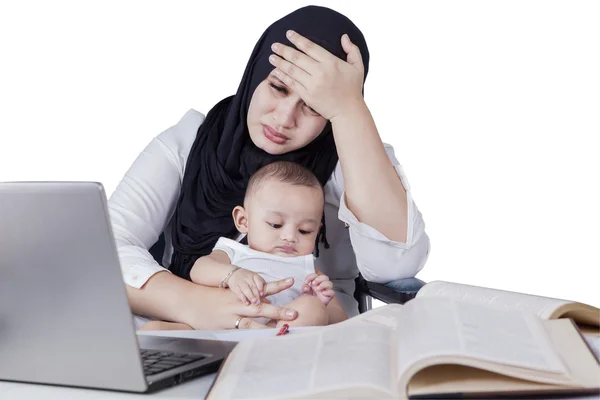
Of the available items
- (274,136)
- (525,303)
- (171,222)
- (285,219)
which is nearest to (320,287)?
(285,219)

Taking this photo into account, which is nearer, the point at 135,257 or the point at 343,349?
the point at 343,349

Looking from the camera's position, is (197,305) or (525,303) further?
(197,305)

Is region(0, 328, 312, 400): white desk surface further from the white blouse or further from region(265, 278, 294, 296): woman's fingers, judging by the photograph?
the white blouse

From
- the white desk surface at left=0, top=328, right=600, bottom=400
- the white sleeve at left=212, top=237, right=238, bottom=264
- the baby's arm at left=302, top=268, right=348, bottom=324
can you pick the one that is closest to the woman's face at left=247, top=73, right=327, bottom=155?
the white sleeve at left=212, top=237, right=238, bottom=264

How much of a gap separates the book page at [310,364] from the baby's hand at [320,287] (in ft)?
2.09

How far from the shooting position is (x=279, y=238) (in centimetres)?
217

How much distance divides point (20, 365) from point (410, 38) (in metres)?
2.73

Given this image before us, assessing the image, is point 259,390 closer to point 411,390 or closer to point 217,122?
point 411,390

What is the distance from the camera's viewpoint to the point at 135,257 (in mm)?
2176

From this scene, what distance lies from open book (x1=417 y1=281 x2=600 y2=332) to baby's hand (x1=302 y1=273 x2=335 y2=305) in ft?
1.26

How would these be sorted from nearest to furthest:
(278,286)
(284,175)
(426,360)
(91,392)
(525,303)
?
1. (426,360)
2. (91,392)
3. (525,303)
4. (278,286)
5. (284,175)

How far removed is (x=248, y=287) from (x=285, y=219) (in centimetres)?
29

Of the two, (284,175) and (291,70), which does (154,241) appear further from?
(291,70)

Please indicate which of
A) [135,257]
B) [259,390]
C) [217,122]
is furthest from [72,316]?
[217,122]
